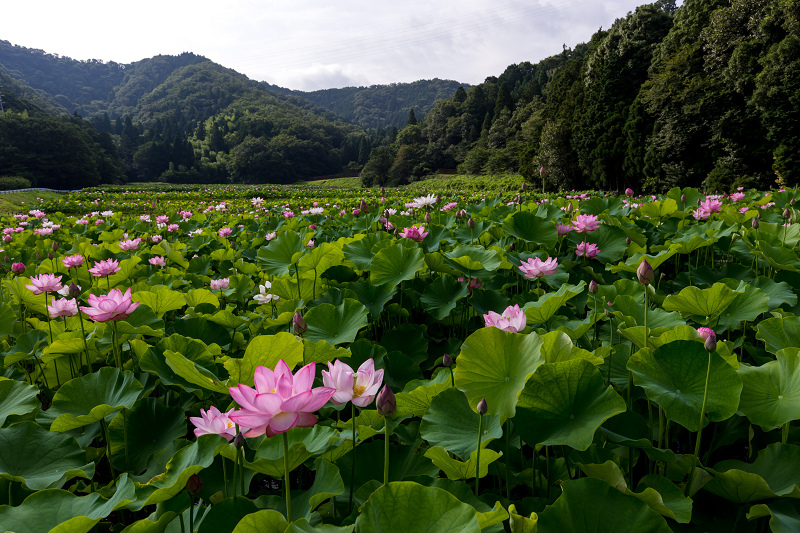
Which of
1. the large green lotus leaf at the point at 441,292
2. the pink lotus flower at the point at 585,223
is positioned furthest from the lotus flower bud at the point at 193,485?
the pink lotus flower at the point at 585,223

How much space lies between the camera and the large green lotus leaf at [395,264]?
1.61m

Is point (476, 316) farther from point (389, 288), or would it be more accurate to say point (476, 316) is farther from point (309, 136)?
point (309, 136)

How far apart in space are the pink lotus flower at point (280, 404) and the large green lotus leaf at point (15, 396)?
2.57 ft

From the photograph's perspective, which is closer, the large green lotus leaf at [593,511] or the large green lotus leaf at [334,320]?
the large green lotus leaf at [593,511]

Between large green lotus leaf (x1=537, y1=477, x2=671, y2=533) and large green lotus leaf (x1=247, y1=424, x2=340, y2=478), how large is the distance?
40 cm

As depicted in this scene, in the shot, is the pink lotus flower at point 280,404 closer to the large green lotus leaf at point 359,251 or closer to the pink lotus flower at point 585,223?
the large green lotus leaf at point 359,251

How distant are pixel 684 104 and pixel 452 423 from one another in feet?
56.2

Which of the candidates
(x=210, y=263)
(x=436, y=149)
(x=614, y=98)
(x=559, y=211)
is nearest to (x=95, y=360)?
(x=210, y=263)

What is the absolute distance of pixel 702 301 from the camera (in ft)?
3.75

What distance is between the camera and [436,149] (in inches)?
1829

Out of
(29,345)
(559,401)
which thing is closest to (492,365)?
(559,401)

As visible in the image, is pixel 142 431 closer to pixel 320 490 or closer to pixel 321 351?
pixel 321 351

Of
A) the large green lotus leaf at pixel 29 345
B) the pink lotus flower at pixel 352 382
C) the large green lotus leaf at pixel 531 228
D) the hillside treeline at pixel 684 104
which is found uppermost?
the hillside treeline at pixel 684 104

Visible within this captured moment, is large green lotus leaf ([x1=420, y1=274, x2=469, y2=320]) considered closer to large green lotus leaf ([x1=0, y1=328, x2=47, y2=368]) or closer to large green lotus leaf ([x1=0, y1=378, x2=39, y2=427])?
large green lotus leaf ([x1=0, y1=378, x2=39, y2=427])
